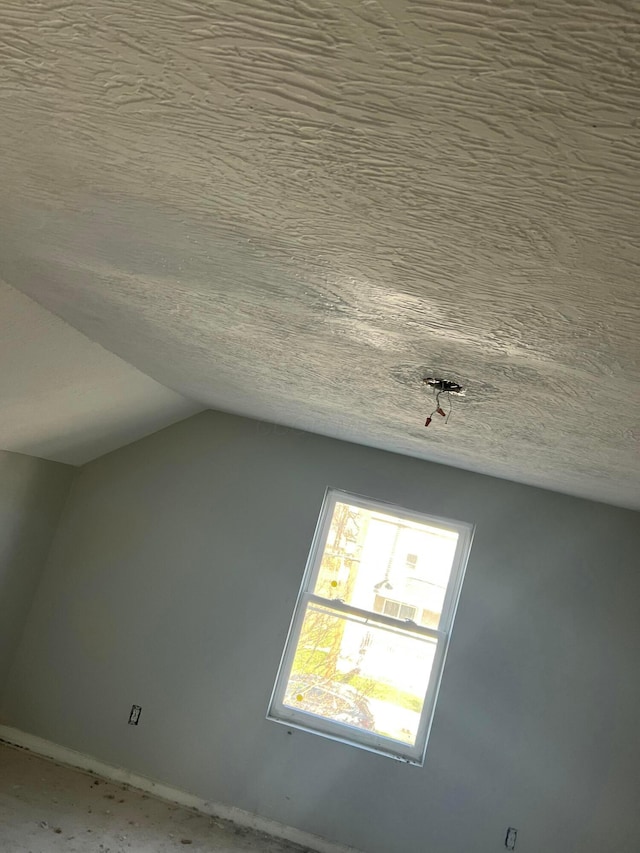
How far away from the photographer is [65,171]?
5.57 feet

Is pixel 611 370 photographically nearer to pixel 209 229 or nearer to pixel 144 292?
pixel 209 229

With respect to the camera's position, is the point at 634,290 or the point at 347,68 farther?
the point at 634,290

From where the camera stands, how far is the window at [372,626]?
4660 millimetres

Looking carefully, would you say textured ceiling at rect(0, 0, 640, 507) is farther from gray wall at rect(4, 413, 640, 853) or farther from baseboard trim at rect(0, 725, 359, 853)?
baseboard trim at rect(0, 725, 359, 853)

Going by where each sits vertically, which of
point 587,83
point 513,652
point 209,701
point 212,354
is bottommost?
point 209,701

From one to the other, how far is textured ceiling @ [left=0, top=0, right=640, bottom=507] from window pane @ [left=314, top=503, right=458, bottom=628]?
211 cm

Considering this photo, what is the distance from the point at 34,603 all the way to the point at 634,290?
15.2ft

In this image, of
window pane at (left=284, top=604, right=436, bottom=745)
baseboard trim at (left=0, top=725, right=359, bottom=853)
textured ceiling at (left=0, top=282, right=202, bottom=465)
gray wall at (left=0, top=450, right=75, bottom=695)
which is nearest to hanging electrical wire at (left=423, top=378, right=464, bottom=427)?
textured ceiling at (left=0, top=282, right=202, bottom=465)

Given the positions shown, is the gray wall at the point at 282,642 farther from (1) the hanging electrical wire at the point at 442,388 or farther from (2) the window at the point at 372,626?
(1) the hanging electrical wire at the point at 442,388

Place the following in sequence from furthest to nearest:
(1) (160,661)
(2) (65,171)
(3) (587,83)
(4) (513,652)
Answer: (1) (160,661) → (4) (513,652) → (2) (65,171) → (3) (587,83)

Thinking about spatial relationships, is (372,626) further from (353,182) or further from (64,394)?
(353,182)

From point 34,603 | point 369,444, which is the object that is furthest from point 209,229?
point 34,603

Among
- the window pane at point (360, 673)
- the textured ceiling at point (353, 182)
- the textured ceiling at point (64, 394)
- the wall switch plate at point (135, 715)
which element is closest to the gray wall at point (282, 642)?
the wall switch plate at point (135, 715)

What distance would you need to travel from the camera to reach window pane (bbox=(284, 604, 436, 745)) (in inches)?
183
